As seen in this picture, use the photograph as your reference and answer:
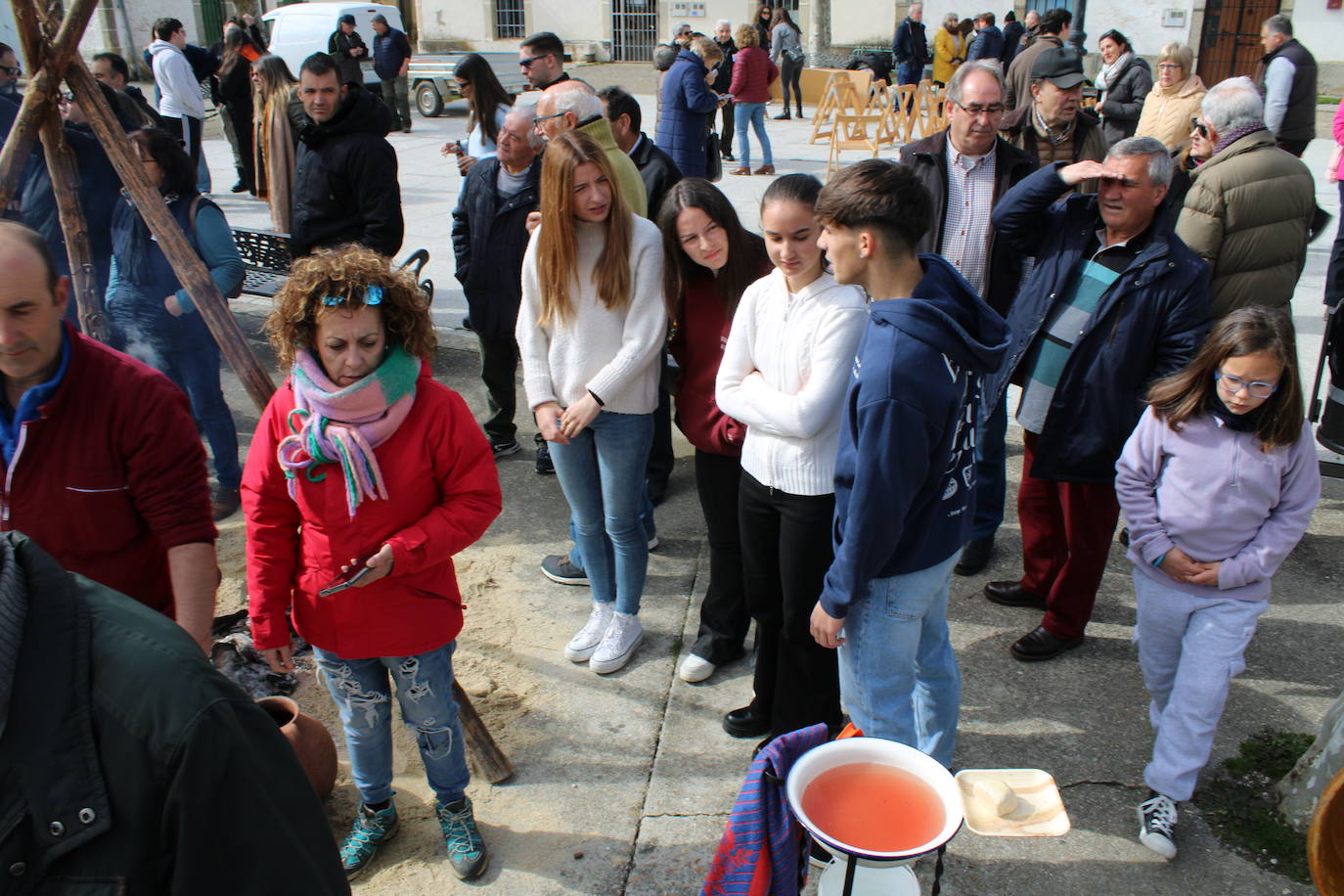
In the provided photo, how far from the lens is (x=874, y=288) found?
238 centimetres

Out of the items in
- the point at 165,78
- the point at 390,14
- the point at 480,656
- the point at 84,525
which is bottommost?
the point at 480,656

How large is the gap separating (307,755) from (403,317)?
136 cm

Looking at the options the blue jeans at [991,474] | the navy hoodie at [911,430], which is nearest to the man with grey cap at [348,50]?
the blue jeans at [991,474]

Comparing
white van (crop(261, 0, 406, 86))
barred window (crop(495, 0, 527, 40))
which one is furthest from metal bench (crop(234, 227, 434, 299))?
barred window (crop(495, 0, 527, 40))

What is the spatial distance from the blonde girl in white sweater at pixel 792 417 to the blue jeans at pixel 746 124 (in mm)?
10080

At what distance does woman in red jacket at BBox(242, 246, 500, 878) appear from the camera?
7.78ft

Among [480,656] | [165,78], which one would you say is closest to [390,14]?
[165,78]

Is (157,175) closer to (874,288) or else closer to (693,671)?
(693,671)

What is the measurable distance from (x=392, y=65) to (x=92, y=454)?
15.9 m

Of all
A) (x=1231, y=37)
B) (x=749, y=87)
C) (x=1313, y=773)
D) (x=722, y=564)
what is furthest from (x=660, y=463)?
(x=1231, y=37)

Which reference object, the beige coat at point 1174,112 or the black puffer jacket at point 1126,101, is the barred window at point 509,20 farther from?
the beige coat at point 1174,112

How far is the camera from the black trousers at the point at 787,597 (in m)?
2.79

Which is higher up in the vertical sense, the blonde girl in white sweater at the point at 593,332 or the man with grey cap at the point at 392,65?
the man with grey cap at the point at 392,65

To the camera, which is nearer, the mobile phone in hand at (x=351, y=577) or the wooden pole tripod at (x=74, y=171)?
the mobile phone in hand at (x=351, y=577)
